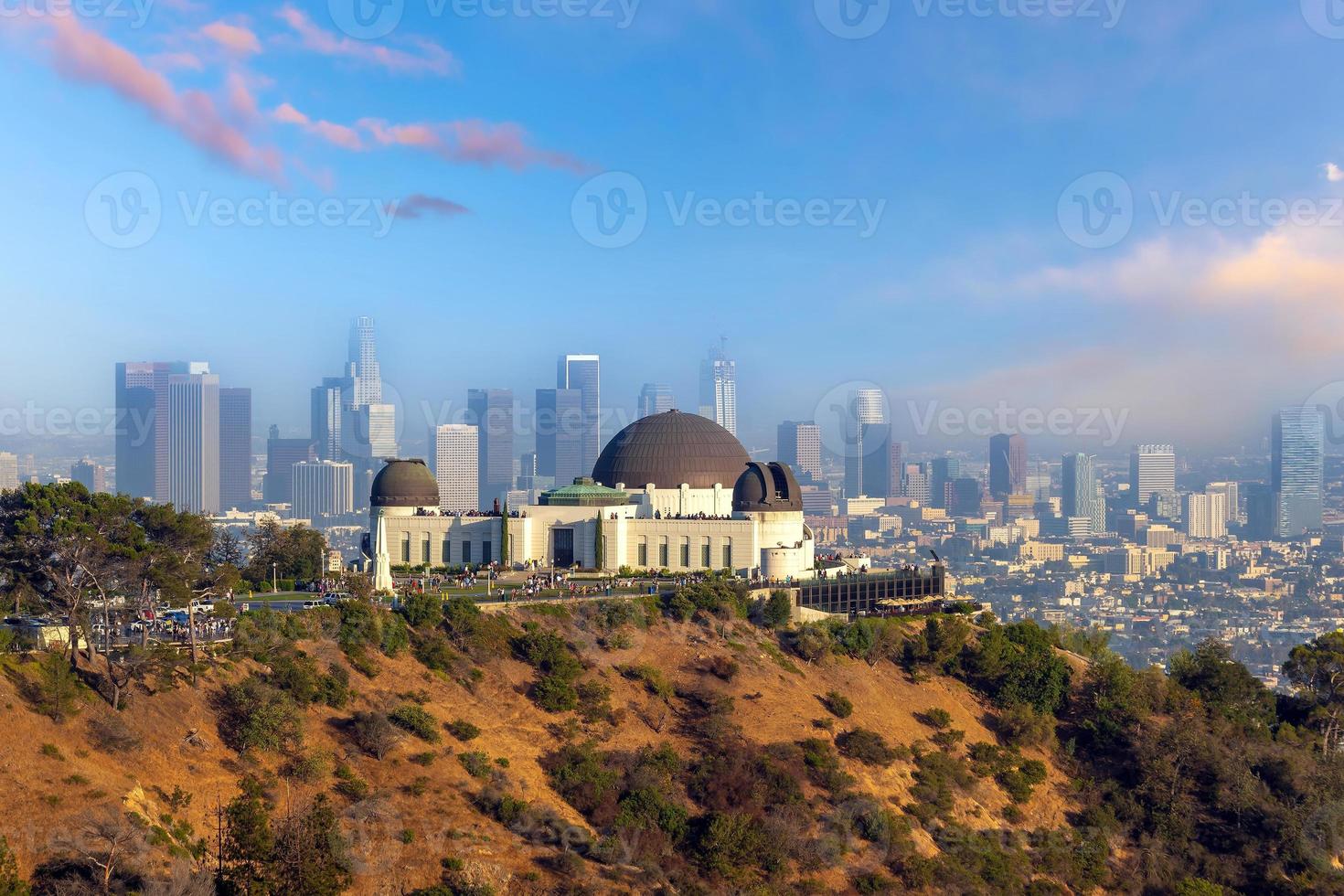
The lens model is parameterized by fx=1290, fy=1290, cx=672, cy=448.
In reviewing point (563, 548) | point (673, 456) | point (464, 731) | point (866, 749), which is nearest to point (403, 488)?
point (563, 548)

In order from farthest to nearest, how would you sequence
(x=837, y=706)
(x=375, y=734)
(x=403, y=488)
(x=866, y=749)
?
(x=403, y=488) < (x=837, y=706) < (x=866, y=749) < (x=375, y=734)

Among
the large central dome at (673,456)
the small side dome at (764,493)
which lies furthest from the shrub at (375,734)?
the large central dome at (673,456)

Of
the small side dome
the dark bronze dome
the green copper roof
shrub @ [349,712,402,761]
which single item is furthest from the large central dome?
shrub @ [349,712,402,761]

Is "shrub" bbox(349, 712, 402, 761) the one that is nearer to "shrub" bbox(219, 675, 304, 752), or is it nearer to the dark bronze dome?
"shrub" bbox(219, 675, 304, 752)

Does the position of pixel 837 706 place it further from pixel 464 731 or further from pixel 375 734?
pixel 375 734

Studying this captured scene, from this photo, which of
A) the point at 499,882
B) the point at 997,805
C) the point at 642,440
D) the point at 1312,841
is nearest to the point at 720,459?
the point at 642,440
